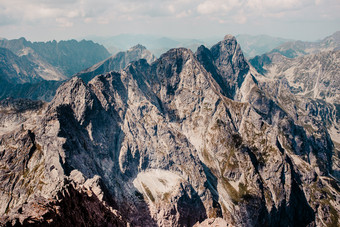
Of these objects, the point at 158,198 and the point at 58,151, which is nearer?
the point at 58,151

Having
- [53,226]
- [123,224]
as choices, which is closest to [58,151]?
[123,224]

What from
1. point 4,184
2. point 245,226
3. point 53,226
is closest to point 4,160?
point 4,184

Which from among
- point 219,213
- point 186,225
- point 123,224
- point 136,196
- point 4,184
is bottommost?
point 219,213

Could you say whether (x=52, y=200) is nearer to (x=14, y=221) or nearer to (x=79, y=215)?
(x=79, y=215)

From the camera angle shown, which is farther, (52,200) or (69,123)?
(69,123)

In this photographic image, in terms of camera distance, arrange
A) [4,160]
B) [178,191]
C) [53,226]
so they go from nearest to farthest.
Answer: [53,226] → [4,160] → [178,191]

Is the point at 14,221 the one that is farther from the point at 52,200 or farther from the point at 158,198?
the point at 158,198

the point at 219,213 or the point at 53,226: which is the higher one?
the point at 53,226

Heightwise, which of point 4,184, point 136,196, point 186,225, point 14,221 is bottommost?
point 186,225

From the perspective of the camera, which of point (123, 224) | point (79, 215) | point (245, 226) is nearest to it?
point (79, 215)
